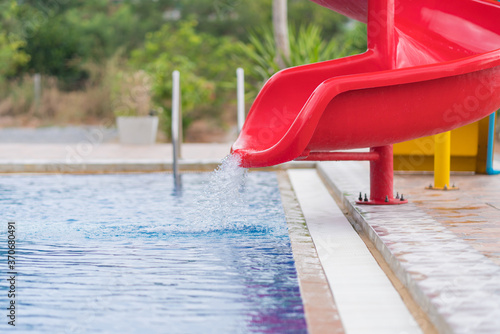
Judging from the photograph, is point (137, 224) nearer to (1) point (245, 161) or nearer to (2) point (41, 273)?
(1) point (245, 161)

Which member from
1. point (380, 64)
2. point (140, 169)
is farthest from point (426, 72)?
point (140, 169)

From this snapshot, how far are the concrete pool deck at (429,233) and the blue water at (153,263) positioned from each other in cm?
30

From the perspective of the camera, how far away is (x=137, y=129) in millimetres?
10227

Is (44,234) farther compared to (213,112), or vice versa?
(213,112)

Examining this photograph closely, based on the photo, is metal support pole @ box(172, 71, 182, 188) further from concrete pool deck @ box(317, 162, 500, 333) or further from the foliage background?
the foliage background

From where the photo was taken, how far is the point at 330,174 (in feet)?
21.2

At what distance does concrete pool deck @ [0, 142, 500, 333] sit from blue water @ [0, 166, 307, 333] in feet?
0.99

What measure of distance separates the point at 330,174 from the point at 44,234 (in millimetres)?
3062

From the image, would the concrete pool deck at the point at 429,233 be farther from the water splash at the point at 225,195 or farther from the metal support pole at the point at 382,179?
the water splash at the point at 225,195

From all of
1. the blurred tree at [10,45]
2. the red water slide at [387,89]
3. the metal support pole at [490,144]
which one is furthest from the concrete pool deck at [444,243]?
the blurred tree at [10,45]

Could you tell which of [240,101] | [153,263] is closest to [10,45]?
[240,101]

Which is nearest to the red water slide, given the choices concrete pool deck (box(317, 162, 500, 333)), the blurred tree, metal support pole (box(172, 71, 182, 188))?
concrete pool deck (box(317, 162, 500, 333))

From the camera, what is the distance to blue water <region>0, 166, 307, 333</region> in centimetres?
249

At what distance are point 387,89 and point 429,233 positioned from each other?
2.92 feet
